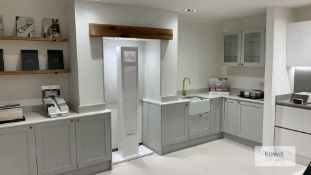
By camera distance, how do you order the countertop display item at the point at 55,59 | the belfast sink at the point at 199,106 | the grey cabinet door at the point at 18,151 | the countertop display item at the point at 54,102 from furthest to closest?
the belfast sink at the point at 199,106, the countertop display item at the point at 55,59, the countertop display item at the point at 54,102, the grey cabinet door at the point at 18,151

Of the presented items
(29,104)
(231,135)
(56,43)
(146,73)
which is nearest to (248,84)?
(231,135)

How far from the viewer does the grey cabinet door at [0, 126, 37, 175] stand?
271 centimetres

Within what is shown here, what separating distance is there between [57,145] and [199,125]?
97.8 inches

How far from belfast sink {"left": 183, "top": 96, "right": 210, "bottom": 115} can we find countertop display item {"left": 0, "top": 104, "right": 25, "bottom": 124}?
2628 millimetres

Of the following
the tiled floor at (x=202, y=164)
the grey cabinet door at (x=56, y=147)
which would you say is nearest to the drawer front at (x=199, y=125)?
the tiled floor at (x=202, y=164)

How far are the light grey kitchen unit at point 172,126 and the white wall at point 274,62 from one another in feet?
3.45

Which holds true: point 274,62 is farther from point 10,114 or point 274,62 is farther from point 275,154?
point 10,114

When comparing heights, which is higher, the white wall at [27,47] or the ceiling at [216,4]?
the ceiling at [216,4]

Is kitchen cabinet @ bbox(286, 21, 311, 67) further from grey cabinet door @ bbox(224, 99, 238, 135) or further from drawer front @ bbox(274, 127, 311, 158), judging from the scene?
grey cabinet door @ bbox(224, 99, 238, 135)

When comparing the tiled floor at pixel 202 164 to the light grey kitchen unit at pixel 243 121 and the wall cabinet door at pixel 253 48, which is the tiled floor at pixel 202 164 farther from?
the wall cabinet door at pixel 253 48

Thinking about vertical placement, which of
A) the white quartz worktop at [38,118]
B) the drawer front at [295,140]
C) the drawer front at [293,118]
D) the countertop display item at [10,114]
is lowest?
the drawer front at [295,140]

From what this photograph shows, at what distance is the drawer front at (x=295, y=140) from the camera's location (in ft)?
11.3

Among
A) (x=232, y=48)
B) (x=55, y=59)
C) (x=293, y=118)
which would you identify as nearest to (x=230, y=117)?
(x=293, y=118)

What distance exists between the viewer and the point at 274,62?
3.73 m
